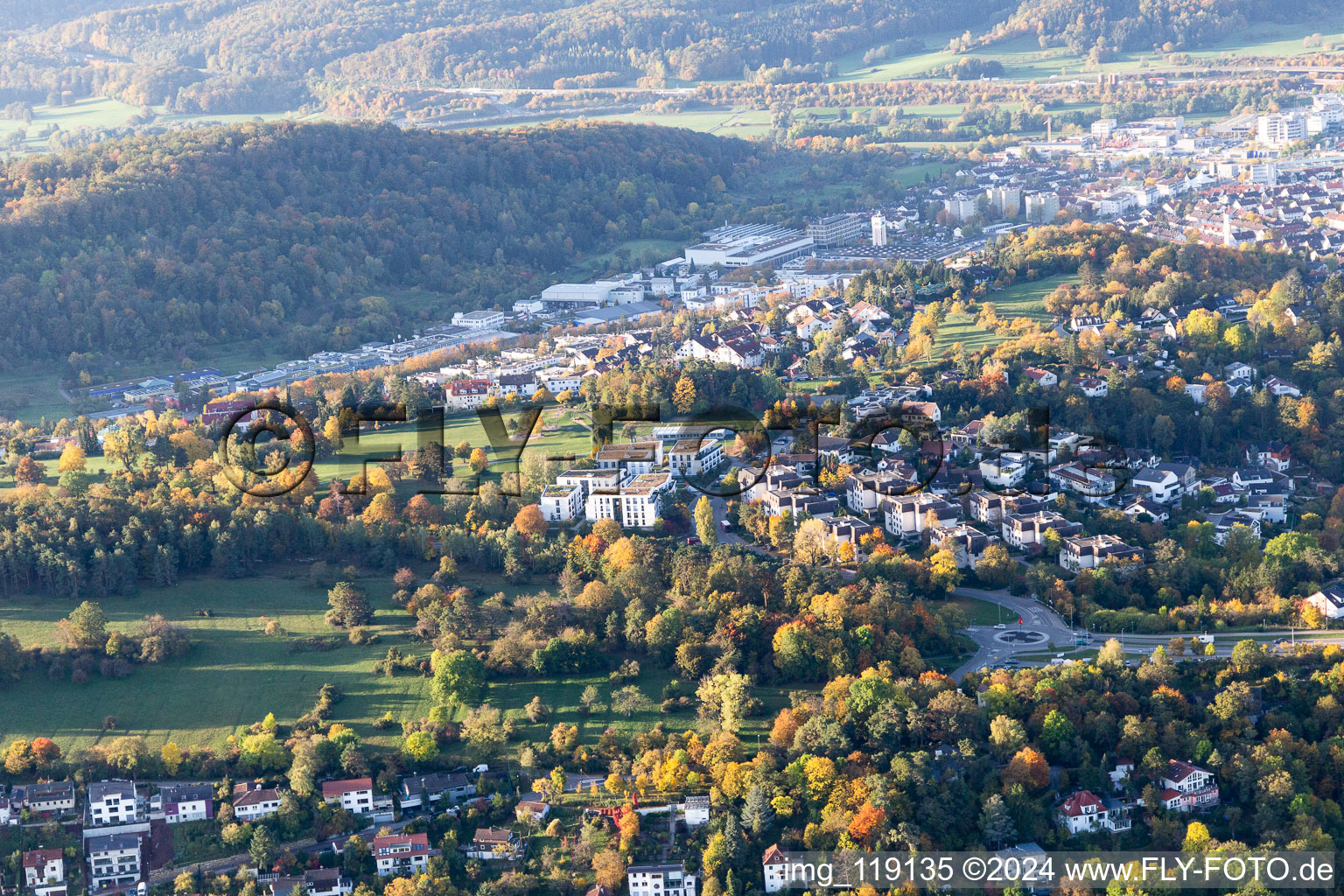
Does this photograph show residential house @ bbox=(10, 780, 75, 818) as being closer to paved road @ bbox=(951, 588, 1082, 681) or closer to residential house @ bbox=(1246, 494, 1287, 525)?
paved road @ bbox=(951, 588, 1082, 681)

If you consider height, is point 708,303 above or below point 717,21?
below

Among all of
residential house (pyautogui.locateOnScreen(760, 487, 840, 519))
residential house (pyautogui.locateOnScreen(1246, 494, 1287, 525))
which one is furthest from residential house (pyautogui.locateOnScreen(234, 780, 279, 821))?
residential house (pyautogui.locateOnScreen(1246, 494, 1287, 525))

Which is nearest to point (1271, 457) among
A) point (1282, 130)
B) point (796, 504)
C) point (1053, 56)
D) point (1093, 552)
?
point (1093, 552)

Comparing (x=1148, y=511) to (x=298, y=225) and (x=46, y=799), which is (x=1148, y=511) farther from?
(x=298, y=225)

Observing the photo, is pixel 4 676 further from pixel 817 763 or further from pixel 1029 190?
pixel 1029 190

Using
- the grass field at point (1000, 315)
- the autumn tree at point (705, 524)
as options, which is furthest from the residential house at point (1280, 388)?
the autumn tree at point (705, 524)

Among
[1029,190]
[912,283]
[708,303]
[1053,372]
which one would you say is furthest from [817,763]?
Result: [1029,190]

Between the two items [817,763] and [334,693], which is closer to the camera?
[817,763]
